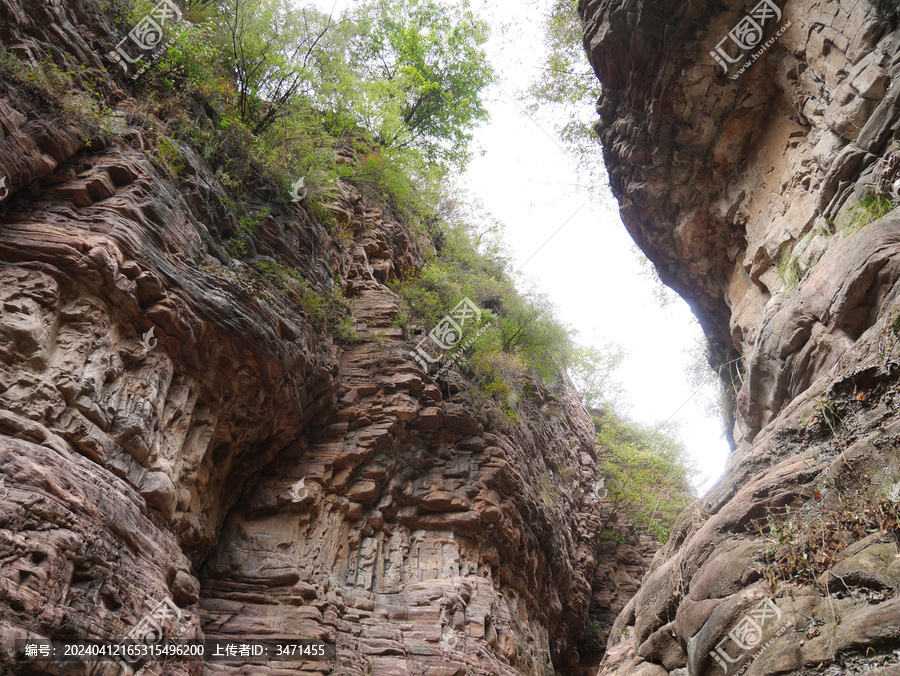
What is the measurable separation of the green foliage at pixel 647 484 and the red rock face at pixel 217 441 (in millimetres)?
8086

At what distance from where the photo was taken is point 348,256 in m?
15.7

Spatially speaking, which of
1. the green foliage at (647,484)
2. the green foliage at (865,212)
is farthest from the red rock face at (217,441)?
the green foliage at (865,212)
